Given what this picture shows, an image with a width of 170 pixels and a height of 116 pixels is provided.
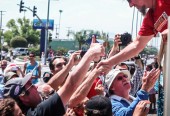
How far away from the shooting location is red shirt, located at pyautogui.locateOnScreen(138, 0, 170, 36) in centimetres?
317

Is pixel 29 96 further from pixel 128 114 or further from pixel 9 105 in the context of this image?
pixel 128 114

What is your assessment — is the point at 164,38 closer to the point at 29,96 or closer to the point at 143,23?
the point at 143,23

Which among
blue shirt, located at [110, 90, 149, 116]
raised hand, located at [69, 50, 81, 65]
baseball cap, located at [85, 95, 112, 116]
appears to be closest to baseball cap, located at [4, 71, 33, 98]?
baseball cap, located at [85, 95, 112, 116]

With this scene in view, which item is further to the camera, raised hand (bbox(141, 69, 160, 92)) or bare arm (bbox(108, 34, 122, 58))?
bare arm (bbox(108, 34, 122, 58))

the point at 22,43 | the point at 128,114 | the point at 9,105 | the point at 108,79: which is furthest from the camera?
the point at 22,43

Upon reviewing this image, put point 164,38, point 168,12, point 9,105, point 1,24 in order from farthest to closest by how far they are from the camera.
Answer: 1. point 1,24
2. point 168,12
3. point 9,105
4. point 164,38

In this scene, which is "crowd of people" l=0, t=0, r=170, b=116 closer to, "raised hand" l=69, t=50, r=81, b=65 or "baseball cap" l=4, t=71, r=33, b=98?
"baseball cap" l=4, t=71, r=33, b=98

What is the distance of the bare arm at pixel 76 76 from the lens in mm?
3078

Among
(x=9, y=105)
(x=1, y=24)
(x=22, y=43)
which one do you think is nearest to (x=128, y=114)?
(x=9, y=105)

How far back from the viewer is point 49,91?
413cm

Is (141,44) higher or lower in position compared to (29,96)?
higher

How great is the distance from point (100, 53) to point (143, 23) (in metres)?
0.53

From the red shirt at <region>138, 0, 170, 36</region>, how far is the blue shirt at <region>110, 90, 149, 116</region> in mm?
545

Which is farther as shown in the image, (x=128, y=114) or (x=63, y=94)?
(x=128, y=114)
